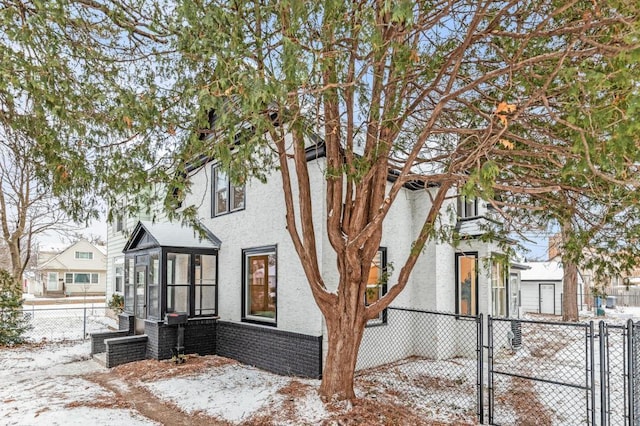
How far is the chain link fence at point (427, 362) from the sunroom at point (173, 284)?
4075 mm

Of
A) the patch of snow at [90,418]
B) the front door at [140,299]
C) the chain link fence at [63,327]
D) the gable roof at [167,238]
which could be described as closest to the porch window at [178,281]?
the gable roof at [167,238]

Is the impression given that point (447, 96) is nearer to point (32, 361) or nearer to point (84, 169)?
point (84, 169)

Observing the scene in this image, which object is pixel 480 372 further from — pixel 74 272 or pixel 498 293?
pixel 74 272

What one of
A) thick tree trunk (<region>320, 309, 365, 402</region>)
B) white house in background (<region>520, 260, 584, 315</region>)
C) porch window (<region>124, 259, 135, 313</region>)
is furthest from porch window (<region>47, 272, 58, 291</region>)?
thick tree trunk (<region>320, 309, 365, 402</region>)

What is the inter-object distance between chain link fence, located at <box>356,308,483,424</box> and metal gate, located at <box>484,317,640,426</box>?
0.50 m

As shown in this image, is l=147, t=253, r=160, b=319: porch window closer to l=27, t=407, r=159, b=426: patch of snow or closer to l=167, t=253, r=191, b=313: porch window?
l=167, t=253, r=191, b=313: porch window

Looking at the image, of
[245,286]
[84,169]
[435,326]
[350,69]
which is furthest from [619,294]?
[84,169]

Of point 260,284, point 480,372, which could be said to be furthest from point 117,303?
point 480,372

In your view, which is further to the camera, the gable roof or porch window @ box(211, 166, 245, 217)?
porch window @ box(211, 166, 245, 217)

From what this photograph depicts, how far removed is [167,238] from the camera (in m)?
10.0

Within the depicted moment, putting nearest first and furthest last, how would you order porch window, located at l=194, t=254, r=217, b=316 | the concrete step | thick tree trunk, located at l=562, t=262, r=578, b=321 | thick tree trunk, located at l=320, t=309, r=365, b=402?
thick tree trunk, located at l=320, t=309, r=365, b=402 → the concrete step → porch window, located at l=194, t=254, r=217, b=316 → thick tree trunk, located at l=562, t=262, r=578, b=321

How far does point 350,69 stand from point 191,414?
5480mm

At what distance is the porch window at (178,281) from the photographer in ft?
33.0

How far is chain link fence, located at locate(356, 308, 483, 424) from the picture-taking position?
260 inches
